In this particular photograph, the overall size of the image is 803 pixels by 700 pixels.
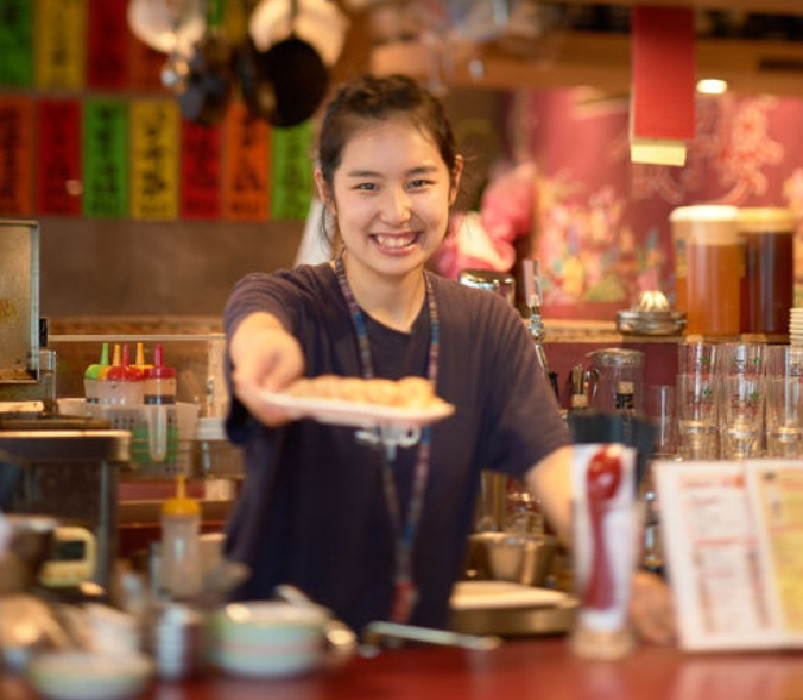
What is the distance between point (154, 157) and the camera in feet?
21.9

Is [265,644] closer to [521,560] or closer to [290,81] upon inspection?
[521,560]

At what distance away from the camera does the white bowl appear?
1565 mm

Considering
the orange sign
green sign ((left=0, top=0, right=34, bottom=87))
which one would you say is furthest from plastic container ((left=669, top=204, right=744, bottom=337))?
green sign ((left=0, top=0, right=34, bottom=87))

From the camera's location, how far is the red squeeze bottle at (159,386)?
125 inches

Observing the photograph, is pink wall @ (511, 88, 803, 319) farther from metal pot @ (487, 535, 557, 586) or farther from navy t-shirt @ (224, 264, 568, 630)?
navy t-shirt @ (224, 264, 568, 630)

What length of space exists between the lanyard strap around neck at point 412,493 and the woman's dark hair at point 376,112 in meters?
0.22

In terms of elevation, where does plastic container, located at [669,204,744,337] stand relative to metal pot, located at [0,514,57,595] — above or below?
above

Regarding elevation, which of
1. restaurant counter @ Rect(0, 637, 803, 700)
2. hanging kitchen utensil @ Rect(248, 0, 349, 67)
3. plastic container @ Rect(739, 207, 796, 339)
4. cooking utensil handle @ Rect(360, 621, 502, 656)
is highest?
hanging kitchen utensil @ Rect(248, 0, 349, 67)

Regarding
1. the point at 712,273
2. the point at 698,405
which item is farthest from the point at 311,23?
the point at 698,405

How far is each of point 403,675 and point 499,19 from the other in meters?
1.74

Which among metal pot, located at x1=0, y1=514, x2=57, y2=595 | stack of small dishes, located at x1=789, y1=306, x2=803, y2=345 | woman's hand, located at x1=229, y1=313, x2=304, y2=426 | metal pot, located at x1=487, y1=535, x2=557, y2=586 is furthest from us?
stack of small dishes, located at x1=789, y1=306, x2=803, y2=345

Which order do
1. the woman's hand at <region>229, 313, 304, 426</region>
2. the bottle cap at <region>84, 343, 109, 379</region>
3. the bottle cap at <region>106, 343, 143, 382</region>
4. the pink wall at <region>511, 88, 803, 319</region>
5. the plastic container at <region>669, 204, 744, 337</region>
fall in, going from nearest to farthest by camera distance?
1. the woman's hand at <region>229, 313, 304, 426</region>
2. the bottle cap at <region>106, 343, 143, 382</region>
3. the bottle cap at <region>84, 343, 109, 379</region>
4. the plastic container at <region>669, 204, 744, 337</region>
5. the pink wall at <region>511, 88, 803, 319</region>

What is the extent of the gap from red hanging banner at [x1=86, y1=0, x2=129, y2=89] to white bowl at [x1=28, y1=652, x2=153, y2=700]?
535 cm

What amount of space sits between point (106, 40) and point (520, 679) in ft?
17.8
